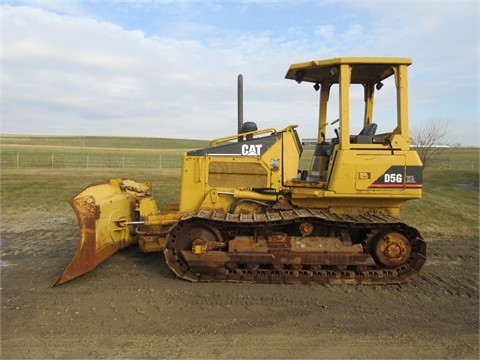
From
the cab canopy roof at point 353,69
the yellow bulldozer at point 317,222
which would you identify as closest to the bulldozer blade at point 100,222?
the yellow bulldozer at point 317,222

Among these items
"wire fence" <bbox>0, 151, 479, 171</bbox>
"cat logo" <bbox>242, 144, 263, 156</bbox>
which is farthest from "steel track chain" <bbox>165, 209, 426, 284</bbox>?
"wire fence" <bbox>0, 151, 479, 171</bbox>

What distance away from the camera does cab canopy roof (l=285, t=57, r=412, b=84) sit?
208 inches

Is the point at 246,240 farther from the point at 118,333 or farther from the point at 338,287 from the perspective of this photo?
the point at 118,333

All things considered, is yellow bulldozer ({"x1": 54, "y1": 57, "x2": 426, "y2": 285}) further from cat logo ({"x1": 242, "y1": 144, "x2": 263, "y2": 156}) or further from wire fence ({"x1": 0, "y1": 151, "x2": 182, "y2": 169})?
wire fence ({"x1": 0, "y1": 151, "x2": 182, "y2": 169})

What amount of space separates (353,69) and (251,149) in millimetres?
2003

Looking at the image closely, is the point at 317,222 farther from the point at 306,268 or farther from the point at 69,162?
the point at 69,162

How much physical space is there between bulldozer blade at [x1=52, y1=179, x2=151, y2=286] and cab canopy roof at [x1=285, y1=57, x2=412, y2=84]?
3.54 m

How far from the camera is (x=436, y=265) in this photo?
20.6 ft

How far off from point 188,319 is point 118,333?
30.2 inches

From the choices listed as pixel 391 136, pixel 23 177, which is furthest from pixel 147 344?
pixel 23 177

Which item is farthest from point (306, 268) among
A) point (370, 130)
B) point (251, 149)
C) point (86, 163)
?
point (86, 163)

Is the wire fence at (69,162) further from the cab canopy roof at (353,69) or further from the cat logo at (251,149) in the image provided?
the cab canopy roof at (353,69)

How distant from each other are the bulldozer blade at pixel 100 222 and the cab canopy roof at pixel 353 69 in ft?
11.6

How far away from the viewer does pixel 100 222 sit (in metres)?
5.52
